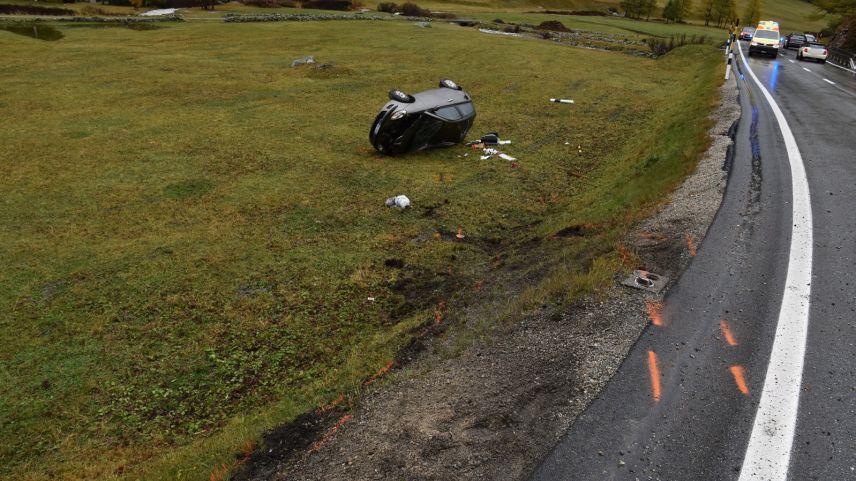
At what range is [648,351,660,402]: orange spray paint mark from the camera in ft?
18.4

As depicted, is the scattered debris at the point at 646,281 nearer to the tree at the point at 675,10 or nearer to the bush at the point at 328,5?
the bush at the point at 328,5

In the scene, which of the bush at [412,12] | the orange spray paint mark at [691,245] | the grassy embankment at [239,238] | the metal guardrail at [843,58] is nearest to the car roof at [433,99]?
the grassy embankment at [239,238]

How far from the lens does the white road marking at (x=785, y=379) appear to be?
471 centimetres

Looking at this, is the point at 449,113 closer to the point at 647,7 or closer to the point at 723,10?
the point at 647,7

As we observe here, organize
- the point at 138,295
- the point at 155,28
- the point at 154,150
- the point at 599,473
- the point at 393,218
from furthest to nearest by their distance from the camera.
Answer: the point at 155,28 < the point at 154,150 < the point at 393,218 < the point at 138,295 < the point at 599,473

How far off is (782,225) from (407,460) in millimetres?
8037

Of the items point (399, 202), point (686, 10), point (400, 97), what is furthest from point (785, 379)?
point (686, 10)

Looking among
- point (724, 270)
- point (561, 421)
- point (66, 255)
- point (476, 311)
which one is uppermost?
point (724, 270)

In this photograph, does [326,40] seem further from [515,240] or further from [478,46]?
[515,240]

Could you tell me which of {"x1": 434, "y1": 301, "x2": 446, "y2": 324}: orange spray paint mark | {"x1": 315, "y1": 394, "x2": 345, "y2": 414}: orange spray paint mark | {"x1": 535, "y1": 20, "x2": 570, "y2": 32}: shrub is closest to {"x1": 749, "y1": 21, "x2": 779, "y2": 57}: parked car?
{"x1": 535, "y1": 20, "x2": 570, "y2": 32}: shrub

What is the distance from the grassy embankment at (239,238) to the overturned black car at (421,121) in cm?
78

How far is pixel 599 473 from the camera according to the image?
15.5 feet

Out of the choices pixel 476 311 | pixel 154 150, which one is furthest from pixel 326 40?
pixel 476 311

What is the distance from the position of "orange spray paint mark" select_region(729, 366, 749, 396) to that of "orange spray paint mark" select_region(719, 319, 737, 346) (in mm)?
491
